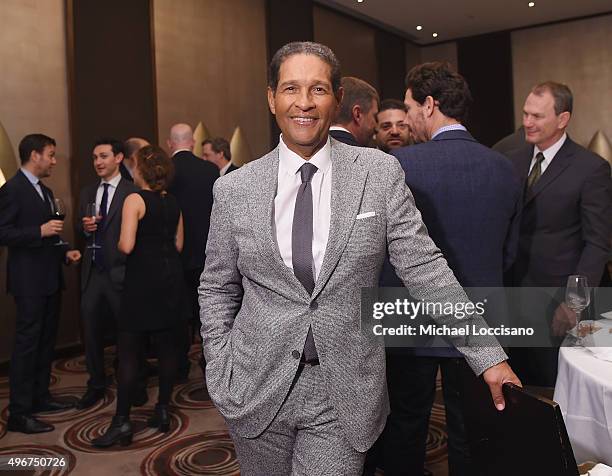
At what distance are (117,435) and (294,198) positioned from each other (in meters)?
2.10

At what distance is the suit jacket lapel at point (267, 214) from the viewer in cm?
140

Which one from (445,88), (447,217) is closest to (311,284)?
(447,217)

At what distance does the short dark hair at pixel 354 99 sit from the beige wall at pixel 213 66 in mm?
3223

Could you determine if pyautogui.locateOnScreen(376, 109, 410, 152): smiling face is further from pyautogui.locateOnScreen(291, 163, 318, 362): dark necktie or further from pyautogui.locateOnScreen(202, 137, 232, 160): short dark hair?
pyautogui.locateOnScreen(291, 163, 318, 362): dark necktie

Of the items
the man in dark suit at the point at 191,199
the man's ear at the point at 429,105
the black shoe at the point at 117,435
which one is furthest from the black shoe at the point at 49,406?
the man's ear at the point at 429,105

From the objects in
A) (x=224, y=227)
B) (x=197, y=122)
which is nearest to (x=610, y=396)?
(x=224, y=227)

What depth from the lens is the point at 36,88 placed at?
4559mm

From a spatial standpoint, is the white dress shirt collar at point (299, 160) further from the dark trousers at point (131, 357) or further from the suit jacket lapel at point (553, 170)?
the dark trousers at point (131, 357)

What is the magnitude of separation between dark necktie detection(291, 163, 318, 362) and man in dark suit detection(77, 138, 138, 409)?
2.36 metres

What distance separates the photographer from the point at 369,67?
8.68 m

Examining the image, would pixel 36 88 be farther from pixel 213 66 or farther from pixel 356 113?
pixel 356 113

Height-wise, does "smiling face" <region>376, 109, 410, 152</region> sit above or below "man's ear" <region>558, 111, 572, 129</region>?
above

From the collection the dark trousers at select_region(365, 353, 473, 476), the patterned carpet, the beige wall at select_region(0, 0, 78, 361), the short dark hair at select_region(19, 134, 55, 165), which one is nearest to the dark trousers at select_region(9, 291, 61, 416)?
the patterned carpet

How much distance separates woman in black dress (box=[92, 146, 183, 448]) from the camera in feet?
9.93
